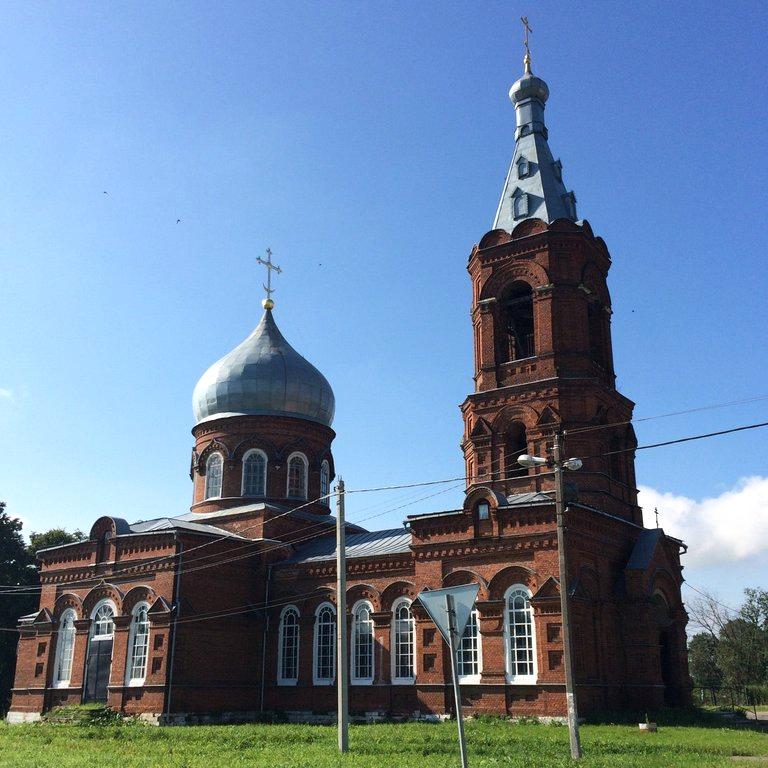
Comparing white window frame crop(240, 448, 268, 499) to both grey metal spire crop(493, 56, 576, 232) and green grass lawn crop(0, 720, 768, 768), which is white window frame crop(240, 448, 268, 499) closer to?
green grass lawn crop(0, 720, 768, 768)

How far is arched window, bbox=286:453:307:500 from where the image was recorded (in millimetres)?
33719

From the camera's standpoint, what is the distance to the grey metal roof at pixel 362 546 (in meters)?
27.6

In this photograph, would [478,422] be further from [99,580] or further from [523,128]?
[99,580]

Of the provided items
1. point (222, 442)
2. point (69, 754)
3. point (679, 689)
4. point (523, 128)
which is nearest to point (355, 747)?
point (69, 754)

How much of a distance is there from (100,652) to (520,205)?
820 inches

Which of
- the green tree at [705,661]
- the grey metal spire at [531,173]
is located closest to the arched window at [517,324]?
the grey metal spire at [531,173]

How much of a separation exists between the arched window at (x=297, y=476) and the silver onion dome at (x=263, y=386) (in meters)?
1.71

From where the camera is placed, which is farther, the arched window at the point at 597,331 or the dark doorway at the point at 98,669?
the arched window at the point at 597,331

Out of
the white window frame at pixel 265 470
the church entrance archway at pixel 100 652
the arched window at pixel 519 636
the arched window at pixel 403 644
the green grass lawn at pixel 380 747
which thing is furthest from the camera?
the white window frame at pixel 265 470

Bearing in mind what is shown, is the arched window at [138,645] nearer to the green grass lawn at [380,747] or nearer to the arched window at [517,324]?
the green grass lawn at [380,747]

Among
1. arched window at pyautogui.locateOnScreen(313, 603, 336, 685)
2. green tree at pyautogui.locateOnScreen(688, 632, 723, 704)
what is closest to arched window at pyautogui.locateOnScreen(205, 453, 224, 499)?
arched window at pyautogui.locateOnScreen(313, 603, 336, 685)

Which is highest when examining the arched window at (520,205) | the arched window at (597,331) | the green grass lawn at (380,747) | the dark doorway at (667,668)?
the arched window at (520,205)

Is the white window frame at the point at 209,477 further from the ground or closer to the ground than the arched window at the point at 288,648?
further from the ground

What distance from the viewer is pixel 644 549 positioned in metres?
25.7
